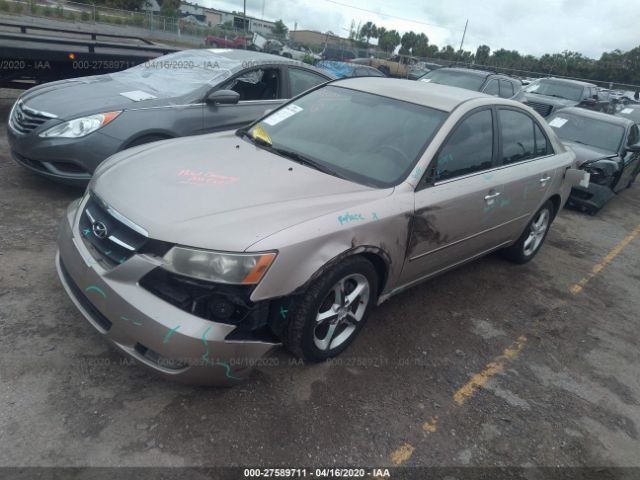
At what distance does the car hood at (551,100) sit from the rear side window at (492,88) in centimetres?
199

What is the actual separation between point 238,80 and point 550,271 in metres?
4.00

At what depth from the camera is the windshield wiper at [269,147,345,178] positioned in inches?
117

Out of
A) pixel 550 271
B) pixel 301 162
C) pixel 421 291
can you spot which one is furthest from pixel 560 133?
pixel 301 162

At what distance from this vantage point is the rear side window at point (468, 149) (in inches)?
124

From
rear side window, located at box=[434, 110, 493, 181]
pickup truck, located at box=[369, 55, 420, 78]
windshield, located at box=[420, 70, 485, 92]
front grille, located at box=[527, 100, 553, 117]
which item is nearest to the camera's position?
rear side window, located at box=[434, 110, 493, 181]

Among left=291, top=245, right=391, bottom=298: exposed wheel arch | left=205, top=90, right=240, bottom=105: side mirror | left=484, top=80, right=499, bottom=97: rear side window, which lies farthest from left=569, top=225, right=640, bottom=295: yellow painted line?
left=484, top=80, right=499, bottom=97: rear side window

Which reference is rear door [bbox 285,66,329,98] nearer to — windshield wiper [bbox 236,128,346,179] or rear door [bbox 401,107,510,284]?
windshield wiper [bbox 236,128,346,179]

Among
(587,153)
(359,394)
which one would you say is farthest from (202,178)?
(587,153)

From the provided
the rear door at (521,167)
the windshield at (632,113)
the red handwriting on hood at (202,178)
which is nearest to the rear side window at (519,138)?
the rear door at (521,167)

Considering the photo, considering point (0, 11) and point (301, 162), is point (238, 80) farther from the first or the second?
point (0, 11)

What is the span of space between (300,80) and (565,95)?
10.3 metres

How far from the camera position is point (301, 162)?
3.07 m

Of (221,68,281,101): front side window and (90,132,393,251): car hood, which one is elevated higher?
(221,68,281,101): front side window

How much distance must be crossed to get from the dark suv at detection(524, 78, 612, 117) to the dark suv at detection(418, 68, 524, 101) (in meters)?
1.06
